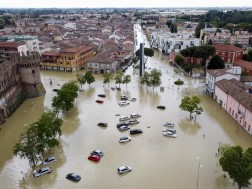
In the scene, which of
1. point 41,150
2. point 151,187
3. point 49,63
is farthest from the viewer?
point 49,63

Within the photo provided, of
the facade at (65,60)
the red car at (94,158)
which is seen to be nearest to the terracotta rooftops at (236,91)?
the red car at (94,158)

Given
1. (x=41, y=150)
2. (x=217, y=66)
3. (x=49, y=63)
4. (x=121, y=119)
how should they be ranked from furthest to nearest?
1. (x=49, y=63)
2. (x=217, y=66)
3. (x=121, y=119)
4. (x=41, y=150)

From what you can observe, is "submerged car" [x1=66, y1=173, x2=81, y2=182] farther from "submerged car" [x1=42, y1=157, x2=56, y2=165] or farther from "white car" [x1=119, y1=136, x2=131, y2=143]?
"white car" [x1=119, y1=136, x2=131, y2=143]

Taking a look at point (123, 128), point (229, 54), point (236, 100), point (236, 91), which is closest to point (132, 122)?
point (123, 128)

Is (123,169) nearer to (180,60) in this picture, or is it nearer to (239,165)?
(239,165)

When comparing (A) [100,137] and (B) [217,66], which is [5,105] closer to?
(A) [100,137]

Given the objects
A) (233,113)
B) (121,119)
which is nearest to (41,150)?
(121,119)

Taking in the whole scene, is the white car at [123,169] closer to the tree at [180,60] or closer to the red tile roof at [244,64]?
the red tile roof at [244,64]
